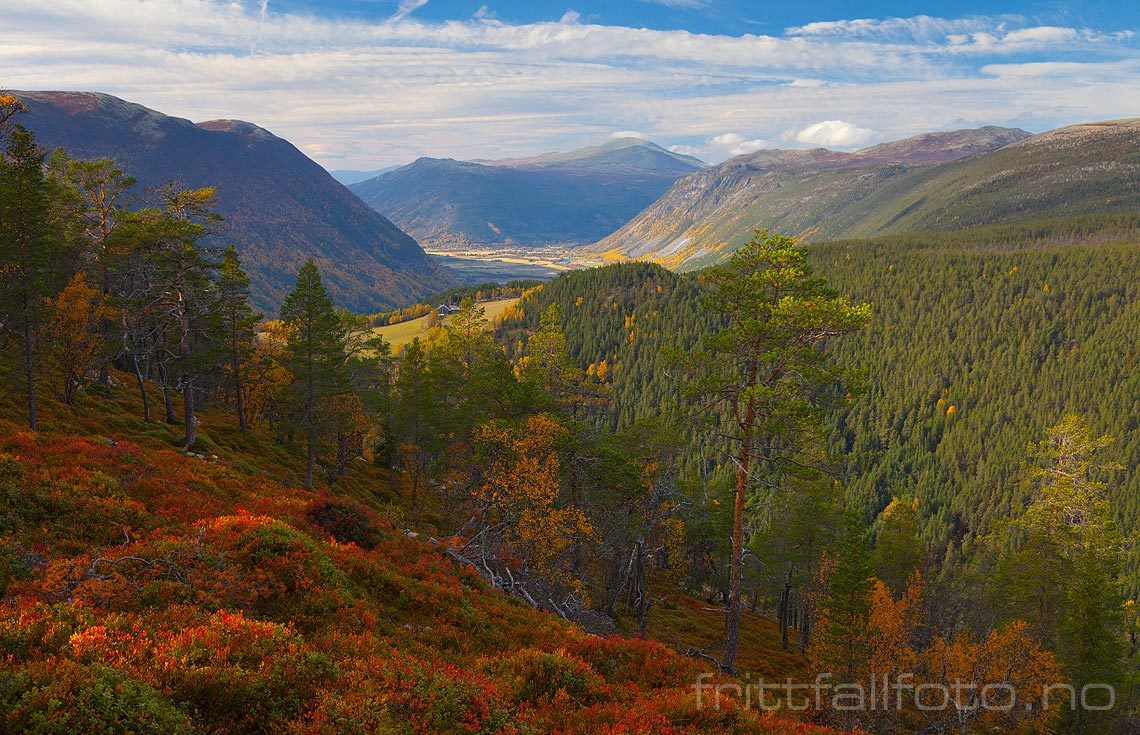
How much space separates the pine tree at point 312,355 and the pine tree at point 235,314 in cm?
363

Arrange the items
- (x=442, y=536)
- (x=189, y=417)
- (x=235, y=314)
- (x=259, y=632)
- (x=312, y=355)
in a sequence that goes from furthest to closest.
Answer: (x=235, y=314) → (x=442, y=536) → (x=312, y=355) → (x=189, y=417) → (x=259, y=632)

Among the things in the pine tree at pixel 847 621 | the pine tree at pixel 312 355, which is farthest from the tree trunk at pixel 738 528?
the pine tree at pixel 312 355

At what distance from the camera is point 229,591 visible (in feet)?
42.4

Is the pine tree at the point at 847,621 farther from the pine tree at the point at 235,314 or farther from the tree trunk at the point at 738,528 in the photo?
the pine tree at the point at 235,314

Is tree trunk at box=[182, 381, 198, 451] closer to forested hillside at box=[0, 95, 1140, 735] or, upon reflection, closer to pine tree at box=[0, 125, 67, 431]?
forested hillside at box=[0, 95, 1140, 735]

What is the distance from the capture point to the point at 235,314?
43.5 m

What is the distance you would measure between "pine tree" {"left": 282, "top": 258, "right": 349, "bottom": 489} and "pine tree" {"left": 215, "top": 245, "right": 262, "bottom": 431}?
11.9 ft

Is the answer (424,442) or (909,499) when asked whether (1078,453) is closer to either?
(424,442)

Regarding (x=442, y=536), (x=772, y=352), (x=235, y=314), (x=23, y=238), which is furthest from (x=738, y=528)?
(x=235, y=314)

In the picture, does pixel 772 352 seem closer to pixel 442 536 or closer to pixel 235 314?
pixel 442 536

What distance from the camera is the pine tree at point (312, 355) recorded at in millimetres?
39719

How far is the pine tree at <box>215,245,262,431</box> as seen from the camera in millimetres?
39781

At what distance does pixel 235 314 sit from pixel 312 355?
8471 millimetres

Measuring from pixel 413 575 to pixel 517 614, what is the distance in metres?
3.74
